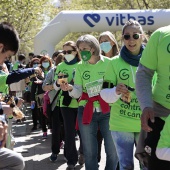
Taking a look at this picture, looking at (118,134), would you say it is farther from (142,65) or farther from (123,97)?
(142,65)

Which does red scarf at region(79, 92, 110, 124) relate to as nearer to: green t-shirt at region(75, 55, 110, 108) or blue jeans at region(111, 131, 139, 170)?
green t-shirt at region(75, 55, 110, 108)

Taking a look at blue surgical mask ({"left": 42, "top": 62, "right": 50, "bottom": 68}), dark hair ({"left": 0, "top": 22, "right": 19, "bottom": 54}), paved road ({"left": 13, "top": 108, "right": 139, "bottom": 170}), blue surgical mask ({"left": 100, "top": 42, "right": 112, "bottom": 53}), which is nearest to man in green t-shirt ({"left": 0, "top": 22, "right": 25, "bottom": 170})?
dark hair ({"left": 0, "top": 22, "right": 19, "bottom": 54})

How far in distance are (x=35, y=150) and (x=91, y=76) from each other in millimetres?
3314

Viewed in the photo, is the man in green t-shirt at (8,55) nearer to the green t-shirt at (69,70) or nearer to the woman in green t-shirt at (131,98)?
the woman in green t-shirt at (131,98)

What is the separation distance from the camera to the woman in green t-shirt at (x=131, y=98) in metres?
→ 3.90

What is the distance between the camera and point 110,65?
399 centimetres

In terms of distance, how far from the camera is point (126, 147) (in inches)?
155

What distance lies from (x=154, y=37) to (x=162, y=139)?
2.36 feet

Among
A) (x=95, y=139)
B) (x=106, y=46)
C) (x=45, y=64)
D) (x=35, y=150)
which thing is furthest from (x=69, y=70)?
(x=45, y=64)

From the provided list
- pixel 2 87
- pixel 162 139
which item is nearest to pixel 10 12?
pixel 2 87

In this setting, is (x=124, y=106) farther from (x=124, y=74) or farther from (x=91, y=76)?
(x=91, y=76)

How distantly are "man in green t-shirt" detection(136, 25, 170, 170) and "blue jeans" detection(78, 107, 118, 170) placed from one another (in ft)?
5.58

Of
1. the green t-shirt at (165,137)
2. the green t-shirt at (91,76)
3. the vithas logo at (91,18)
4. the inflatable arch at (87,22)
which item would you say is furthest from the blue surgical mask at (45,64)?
the green t-shirt at (165,137)

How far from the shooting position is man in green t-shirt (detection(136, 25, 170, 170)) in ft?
9.09
